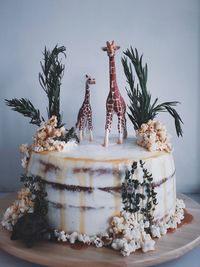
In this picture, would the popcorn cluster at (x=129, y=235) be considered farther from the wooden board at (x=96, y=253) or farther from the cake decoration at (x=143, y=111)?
the cake decoration at (x=143, y=111)

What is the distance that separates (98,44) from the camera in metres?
1.39

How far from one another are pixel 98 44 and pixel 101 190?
0.64 metres

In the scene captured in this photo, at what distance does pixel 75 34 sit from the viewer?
Answer: 1384mm

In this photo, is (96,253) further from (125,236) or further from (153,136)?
(153,136)

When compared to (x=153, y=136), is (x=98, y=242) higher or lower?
lower

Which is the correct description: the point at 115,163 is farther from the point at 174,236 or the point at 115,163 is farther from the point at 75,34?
the point at 75,34

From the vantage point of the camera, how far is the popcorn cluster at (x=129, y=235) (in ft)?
2.99

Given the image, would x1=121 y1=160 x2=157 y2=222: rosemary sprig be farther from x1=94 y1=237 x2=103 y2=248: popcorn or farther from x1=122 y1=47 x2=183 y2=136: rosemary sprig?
x1=122 y1=47 x2=183 y2=136: rosemary sprig

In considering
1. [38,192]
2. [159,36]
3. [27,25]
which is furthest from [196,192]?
[27,25]

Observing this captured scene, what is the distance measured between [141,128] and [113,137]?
156 millimetres

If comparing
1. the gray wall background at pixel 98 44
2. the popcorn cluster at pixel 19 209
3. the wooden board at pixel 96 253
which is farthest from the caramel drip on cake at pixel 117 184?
the gray wall background at pixel 98 44

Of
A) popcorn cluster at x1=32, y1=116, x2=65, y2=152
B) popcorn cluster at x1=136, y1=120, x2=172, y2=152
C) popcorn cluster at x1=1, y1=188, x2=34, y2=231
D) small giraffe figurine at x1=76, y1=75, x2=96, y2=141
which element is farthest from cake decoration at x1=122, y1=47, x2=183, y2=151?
popcorn cluster at x1=1, y1=188, x2=34, y2=231

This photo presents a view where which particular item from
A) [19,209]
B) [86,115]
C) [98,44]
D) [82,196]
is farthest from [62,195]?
[98,44]

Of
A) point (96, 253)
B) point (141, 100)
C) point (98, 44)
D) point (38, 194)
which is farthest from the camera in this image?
point (98, 44)
